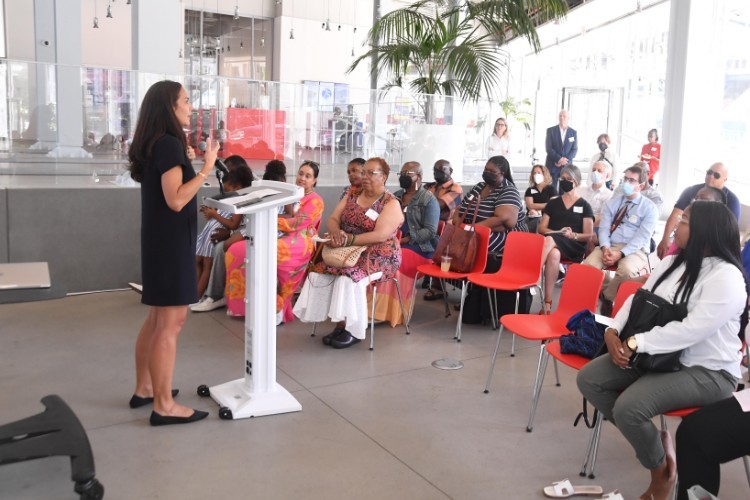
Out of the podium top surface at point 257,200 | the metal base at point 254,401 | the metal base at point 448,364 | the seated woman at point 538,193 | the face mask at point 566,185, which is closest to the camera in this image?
the podium top surface at point 257,200

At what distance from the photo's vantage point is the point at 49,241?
233 inches

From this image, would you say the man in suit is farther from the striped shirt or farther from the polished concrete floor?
the polished concrete floor

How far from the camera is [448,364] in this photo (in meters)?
4.59

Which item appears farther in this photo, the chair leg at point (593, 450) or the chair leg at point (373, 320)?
the chair leg at point (373, 320)

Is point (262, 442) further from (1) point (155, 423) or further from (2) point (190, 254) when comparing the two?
(2) point (190, 254)

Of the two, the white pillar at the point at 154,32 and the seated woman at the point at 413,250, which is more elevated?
the white pillar at the point at 154,32

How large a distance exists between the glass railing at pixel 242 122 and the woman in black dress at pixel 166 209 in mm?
3389

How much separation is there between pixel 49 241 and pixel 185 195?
10.8ft

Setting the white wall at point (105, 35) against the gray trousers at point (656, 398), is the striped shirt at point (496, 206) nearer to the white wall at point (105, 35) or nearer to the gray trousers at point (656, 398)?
the gray trousers at point (656, 398)

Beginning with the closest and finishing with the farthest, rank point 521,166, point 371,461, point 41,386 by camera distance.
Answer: point 371,461, point 41,386, point 521,166

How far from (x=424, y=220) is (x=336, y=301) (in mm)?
1308

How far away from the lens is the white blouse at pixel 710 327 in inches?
106

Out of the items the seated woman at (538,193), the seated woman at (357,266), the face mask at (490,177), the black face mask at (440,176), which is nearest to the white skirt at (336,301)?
the seated woman at (357,266)

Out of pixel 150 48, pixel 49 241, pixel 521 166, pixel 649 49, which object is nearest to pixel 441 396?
pixel 49 241
